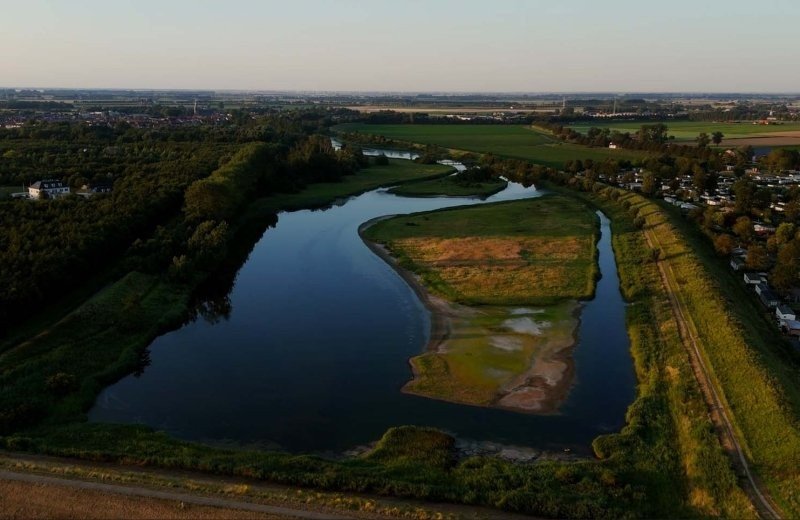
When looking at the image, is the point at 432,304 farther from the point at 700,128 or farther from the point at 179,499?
the point at 700,128

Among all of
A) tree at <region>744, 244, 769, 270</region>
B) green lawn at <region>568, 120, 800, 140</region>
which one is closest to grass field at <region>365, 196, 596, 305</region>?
tree at <region>744, 244, 769, 270</region>

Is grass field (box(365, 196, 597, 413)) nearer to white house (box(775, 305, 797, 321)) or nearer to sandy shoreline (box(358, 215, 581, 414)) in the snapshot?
sandy shoreline (box(358, 215, 581, 414))

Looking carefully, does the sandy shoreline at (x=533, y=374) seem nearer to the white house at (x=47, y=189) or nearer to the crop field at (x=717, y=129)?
the white house at (x=47, y=189)

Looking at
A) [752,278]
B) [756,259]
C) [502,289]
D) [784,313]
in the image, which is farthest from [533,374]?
[756,259]

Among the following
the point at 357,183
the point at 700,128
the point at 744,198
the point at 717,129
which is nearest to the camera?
the point at 744,198

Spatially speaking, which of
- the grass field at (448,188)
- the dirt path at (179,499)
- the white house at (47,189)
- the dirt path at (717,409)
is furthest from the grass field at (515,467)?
the grass field at (448,188)

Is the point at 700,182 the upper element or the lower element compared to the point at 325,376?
upper
